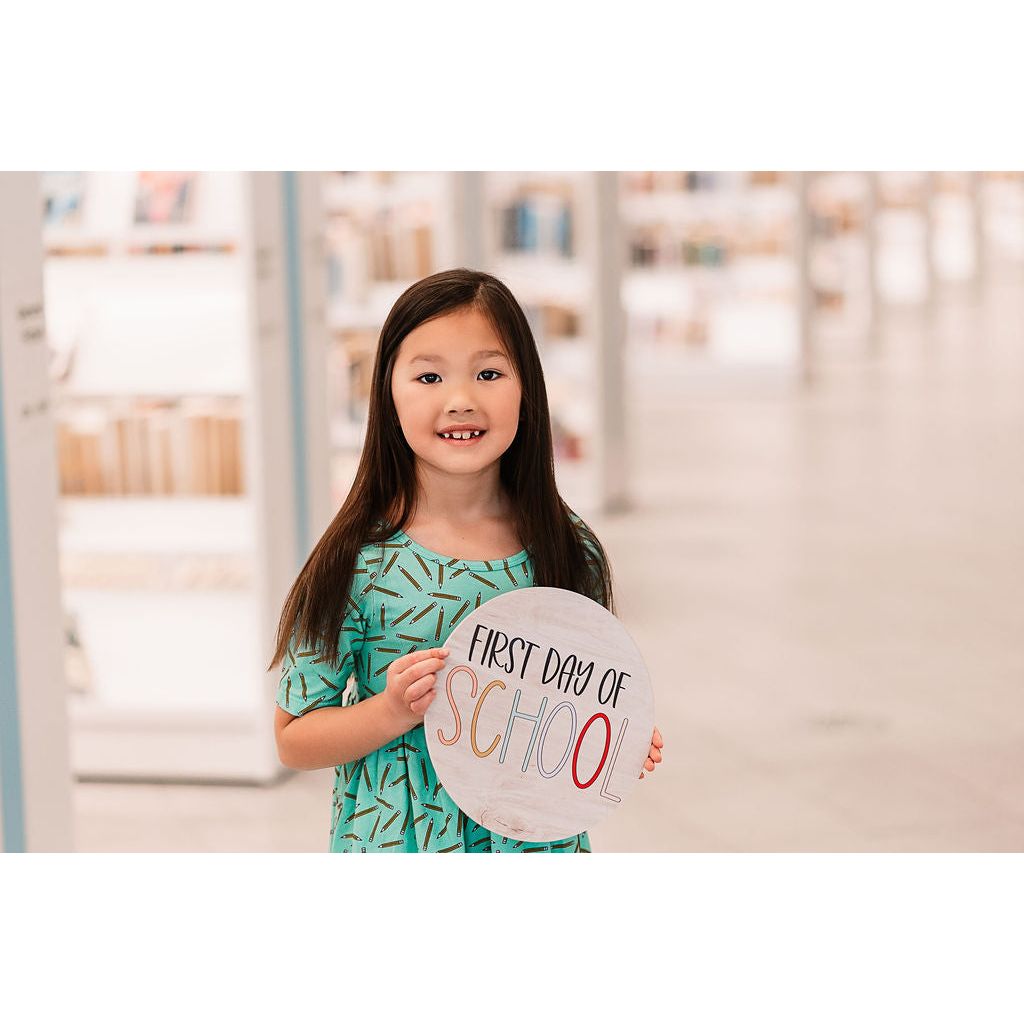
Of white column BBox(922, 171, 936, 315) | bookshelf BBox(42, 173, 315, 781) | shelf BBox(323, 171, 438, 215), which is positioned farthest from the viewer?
white column BBox(922, 171, 936, 315)

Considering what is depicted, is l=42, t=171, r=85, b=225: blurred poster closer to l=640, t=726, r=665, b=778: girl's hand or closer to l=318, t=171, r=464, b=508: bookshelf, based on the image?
l=318, t=171, r=464, b=508: bookshelf

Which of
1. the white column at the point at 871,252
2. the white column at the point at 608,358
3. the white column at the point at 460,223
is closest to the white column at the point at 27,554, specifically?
the white column at the point at 460,223

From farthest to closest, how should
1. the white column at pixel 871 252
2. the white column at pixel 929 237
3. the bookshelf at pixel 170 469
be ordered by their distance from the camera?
the white column at pixel 929 237 < the white column at pixel 871 252 < the bookshelf at pixel 170 469

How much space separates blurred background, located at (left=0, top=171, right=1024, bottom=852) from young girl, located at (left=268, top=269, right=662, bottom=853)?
129 cm

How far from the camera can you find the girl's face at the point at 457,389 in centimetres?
164

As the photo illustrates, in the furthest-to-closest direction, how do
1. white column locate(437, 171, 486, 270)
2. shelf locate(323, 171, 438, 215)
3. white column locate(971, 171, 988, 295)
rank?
white column locate(971, 171, 988, 295)
shelf locate(323, 171, 438, 215)
white column locate(437, 171, 486, 270)

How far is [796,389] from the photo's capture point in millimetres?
12078

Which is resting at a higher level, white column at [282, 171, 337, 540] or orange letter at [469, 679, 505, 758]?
white column at [282, 171, 337, 540]

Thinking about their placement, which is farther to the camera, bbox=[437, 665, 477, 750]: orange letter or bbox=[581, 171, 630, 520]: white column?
bbox=[581, 171, 630, 520]: white column

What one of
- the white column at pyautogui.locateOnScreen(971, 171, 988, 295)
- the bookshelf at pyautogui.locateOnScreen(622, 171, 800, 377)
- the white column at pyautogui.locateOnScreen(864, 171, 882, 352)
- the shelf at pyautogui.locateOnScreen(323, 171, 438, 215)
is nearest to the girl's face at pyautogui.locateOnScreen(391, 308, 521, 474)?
the shelf at pyautogui.locateOnScreen(323, 171, 438, 215)

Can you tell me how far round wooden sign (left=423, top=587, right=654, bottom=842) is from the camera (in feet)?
5.32

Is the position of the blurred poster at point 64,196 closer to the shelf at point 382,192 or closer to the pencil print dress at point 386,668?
the shelf at point 382,192

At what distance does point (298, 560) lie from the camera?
14.7 ft

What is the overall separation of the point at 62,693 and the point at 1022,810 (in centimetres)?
234
